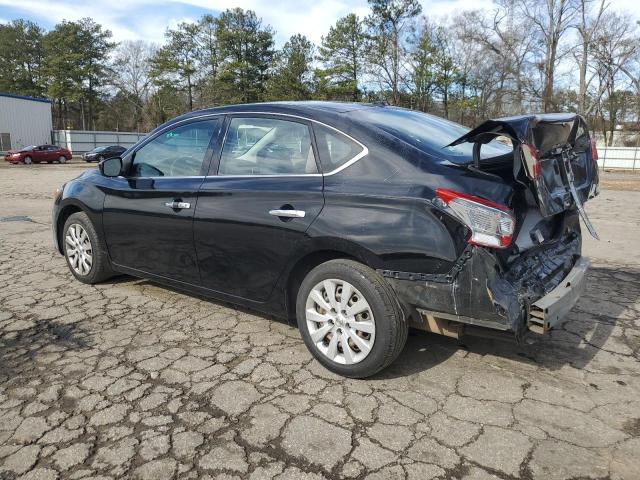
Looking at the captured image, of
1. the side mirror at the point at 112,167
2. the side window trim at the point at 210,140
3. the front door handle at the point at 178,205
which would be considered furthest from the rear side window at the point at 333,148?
the side mirror at the point at 112,167

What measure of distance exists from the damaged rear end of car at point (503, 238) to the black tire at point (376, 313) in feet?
0.26

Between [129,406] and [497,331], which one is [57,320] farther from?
[497,331]

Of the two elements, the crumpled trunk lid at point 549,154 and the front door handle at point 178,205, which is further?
the front door handle at point 178,205

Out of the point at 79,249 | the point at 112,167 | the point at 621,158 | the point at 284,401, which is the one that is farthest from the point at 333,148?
the point at 621,158

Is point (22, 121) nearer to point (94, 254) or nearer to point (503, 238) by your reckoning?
point (94, 254)

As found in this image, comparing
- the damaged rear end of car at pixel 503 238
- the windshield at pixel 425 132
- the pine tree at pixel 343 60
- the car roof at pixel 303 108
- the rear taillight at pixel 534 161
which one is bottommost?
the damaged rear end of car at pixel 503 238

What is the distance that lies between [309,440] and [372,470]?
14.5 inches

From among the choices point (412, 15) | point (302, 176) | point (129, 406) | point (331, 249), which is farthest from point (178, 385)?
point (412, 15)

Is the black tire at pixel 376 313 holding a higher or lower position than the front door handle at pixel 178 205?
lower

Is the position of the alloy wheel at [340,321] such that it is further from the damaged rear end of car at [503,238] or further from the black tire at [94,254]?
the black tire at [94,254]

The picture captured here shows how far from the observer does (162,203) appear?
13.3ft

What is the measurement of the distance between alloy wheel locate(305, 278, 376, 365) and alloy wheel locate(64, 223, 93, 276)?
8.97 feet

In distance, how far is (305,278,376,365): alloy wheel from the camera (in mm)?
2984

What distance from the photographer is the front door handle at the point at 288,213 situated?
319 centimetres
